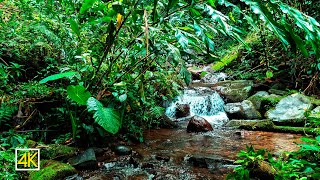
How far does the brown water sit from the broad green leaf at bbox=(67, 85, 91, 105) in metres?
1.45

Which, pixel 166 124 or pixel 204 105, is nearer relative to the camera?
pixel 166 124

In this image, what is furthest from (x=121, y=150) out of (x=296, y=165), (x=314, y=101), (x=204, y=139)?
(x=314, y=101)

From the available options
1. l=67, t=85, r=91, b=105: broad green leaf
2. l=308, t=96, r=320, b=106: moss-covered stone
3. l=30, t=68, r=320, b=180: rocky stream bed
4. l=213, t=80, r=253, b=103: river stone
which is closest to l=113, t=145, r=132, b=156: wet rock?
l=30, t=68, r=320, b=180: rocky stream bed

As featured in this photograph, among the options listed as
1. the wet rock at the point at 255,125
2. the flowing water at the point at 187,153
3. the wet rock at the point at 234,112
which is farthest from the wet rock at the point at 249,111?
the flowing water at the point at 187,153

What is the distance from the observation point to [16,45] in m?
3.67

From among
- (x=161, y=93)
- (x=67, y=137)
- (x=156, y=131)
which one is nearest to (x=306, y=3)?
(x=161, y=93)

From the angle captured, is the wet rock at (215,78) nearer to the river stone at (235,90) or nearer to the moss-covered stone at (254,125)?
the river stone at (235,90)

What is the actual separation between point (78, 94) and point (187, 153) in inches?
98.7

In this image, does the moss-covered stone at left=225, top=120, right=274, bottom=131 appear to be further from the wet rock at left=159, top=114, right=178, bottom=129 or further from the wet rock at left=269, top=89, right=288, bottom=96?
the wet rock at left=269, top=89, right=288, bottom=96

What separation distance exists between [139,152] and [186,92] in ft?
15.4

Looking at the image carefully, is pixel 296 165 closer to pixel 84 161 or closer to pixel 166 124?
pixel 84 161

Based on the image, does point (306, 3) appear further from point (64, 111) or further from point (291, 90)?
point (64, 111)

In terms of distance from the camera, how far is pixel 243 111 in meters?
6.61

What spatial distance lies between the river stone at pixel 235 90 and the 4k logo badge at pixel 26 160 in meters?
6.35
